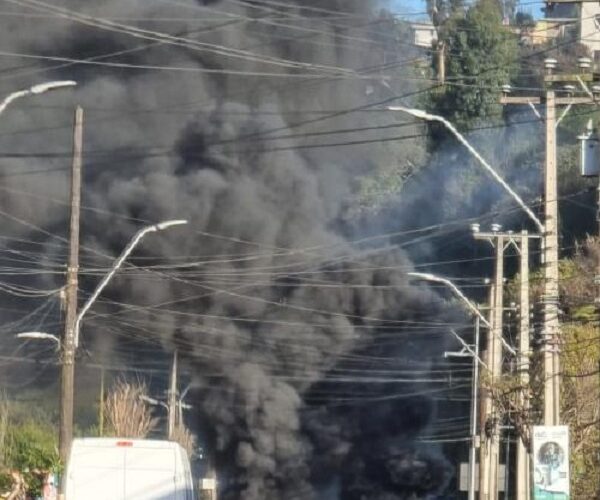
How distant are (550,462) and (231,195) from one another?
29269mm

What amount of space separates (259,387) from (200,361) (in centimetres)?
233

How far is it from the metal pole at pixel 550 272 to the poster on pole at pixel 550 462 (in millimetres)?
1405

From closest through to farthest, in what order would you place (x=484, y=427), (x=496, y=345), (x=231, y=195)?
(x=496, y=345)
(x=484, y=427)
(x=231, y=195)

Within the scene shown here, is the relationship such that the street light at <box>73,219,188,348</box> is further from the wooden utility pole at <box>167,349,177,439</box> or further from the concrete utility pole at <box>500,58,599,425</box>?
the wooden utility pole at <box>167,349,177,439</box>

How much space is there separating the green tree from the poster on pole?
47.8 m

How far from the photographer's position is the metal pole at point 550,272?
94.9 feet

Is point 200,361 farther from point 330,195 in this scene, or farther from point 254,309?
point 330,195

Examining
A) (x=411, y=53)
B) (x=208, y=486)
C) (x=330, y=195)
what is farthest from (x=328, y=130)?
(x=208, y=486)

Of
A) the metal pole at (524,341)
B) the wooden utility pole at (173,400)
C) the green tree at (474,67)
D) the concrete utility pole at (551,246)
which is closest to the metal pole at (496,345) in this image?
the metal pole at (524,341)

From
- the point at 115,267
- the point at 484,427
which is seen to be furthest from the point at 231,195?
the point at 115,267

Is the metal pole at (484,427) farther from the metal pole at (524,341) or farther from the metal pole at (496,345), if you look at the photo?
the metal pole at (524,341)

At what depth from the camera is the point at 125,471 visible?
23.7 meters

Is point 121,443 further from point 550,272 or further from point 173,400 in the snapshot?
point 173,400

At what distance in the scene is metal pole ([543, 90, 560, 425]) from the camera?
28.9 metres
